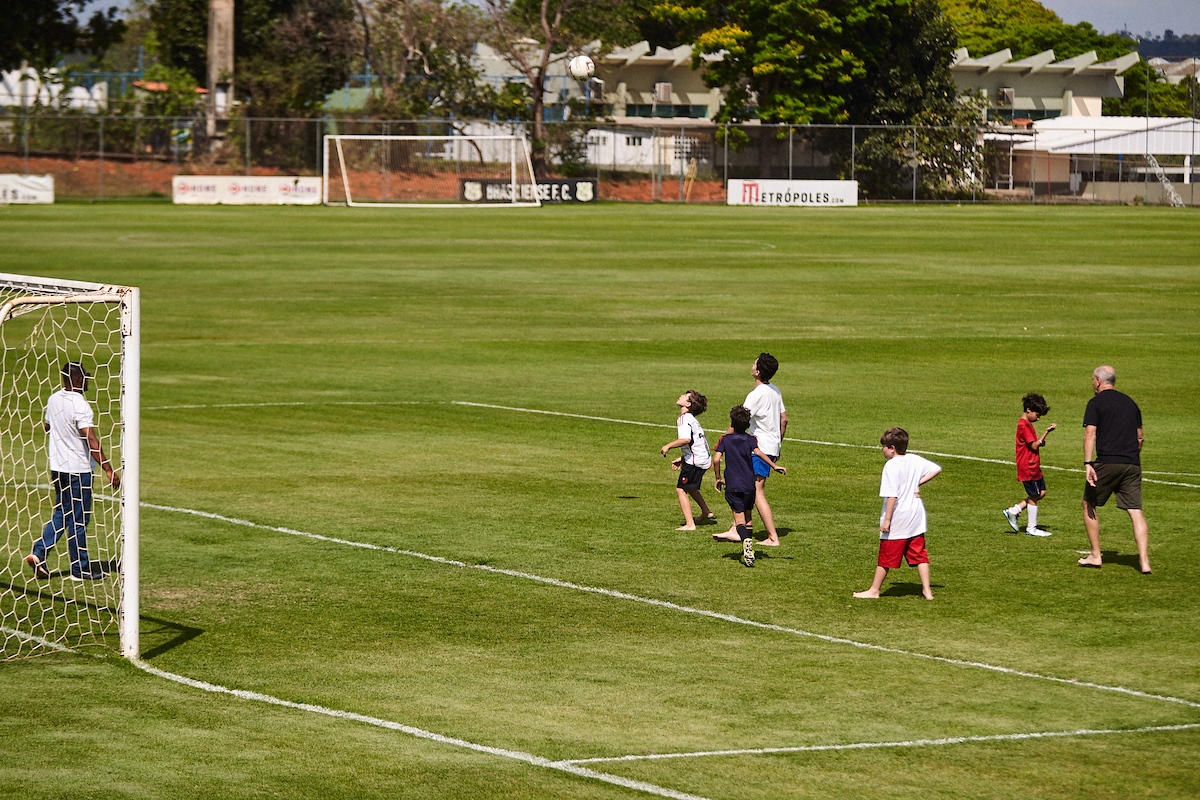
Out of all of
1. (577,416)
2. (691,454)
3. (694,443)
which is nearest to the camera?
(694,443)

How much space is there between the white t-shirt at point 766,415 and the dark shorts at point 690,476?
2.11 feet

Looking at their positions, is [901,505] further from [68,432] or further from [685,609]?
[68,432]

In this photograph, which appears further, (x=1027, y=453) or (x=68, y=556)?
(x=1027, y=453)

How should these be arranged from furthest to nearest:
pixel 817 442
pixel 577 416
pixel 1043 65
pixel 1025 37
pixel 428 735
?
pixel 1025 37 → pixel 1043 65 → pixel 577 416 → pixel 817 442 → pixel 428 735

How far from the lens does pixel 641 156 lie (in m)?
83.2

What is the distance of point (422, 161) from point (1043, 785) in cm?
6967

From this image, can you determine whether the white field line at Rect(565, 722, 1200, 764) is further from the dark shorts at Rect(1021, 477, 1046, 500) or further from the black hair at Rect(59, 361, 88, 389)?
the black hair at Rect(59, 361, 88, 389)

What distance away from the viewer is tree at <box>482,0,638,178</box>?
9112 cm

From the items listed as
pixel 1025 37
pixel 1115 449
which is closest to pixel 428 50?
pixel 1115 449

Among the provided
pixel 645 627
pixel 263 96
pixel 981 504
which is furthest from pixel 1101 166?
pixel 645 627

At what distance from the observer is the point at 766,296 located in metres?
38.2

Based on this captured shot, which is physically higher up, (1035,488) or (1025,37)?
(1025,37)

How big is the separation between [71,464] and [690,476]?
18.9 feet

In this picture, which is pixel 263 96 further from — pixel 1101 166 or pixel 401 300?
pixel 401 300
